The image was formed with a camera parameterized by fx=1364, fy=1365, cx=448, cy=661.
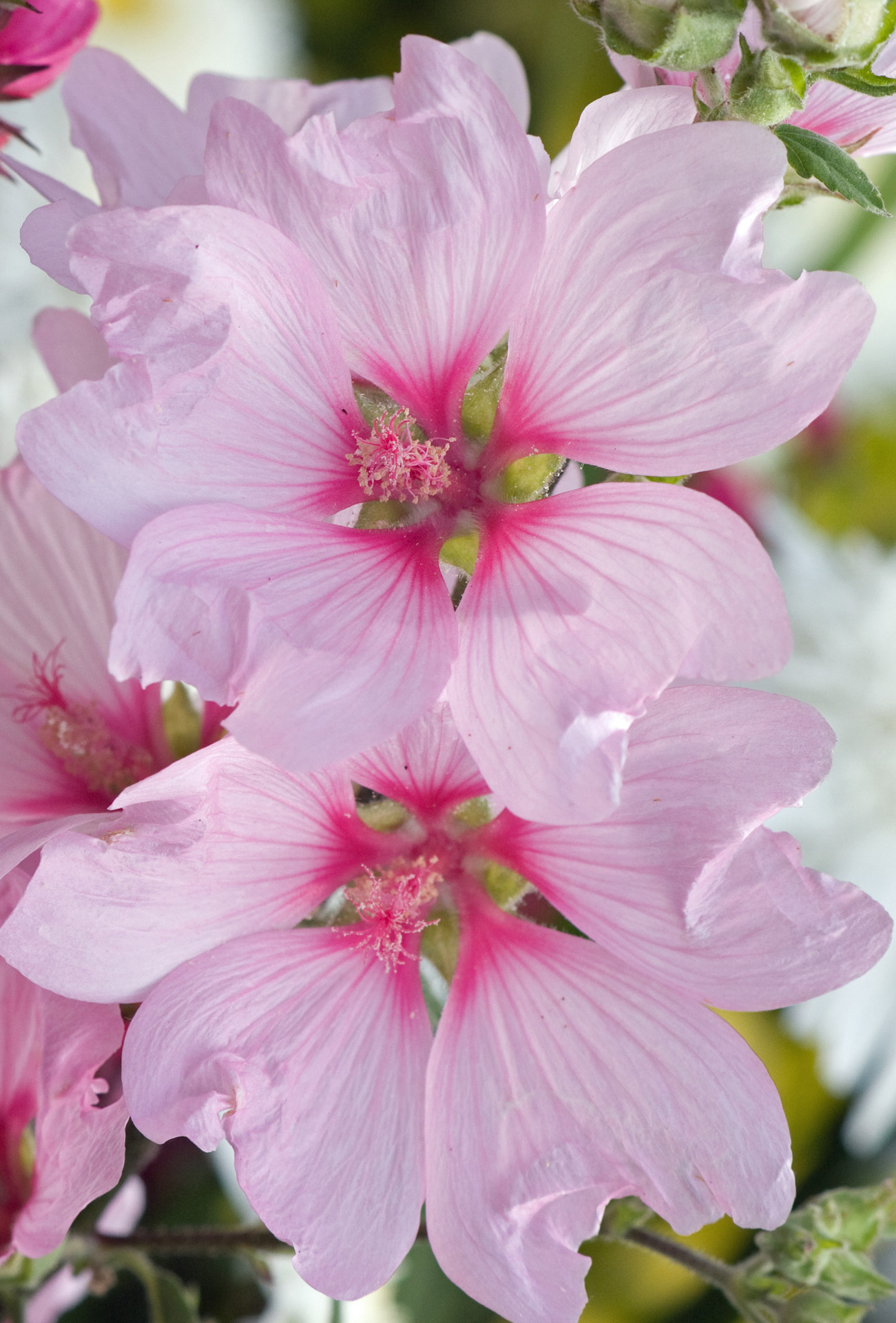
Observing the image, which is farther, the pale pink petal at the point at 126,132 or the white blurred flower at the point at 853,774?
the white blurred flower at the point at 853,774

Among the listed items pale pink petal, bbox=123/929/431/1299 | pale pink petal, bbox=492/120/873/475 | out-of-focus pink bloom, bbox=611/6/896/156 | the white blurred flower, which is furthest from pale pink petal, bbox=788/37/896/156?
the white blurred flower

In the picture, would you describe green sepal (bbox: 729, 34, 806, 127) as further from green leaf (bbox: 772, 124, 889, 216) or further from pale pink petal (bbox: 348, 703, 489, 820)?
pale pink petal (bbox: 348, 703, 489, 820)

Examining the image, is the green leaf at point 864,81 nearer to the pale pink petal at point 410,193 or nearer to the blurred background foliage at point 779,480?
the pale pink petal at point 410,193

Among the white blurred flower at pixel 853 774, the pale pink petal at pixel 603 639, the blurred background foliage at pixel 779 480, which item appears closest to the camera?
the pale pink petal at pixel 603 639

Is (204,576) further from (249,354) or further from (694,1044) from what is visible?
(694,1044)

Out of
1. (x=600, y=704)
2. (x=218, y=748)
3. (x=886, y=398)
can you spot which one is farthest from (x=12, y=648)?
(x=886, y=398)

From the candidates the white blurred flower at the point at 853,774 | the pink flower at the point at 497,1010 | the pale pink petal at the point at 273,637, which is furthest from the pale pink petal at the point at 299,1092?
the white blurred flower at the point at 853,774
